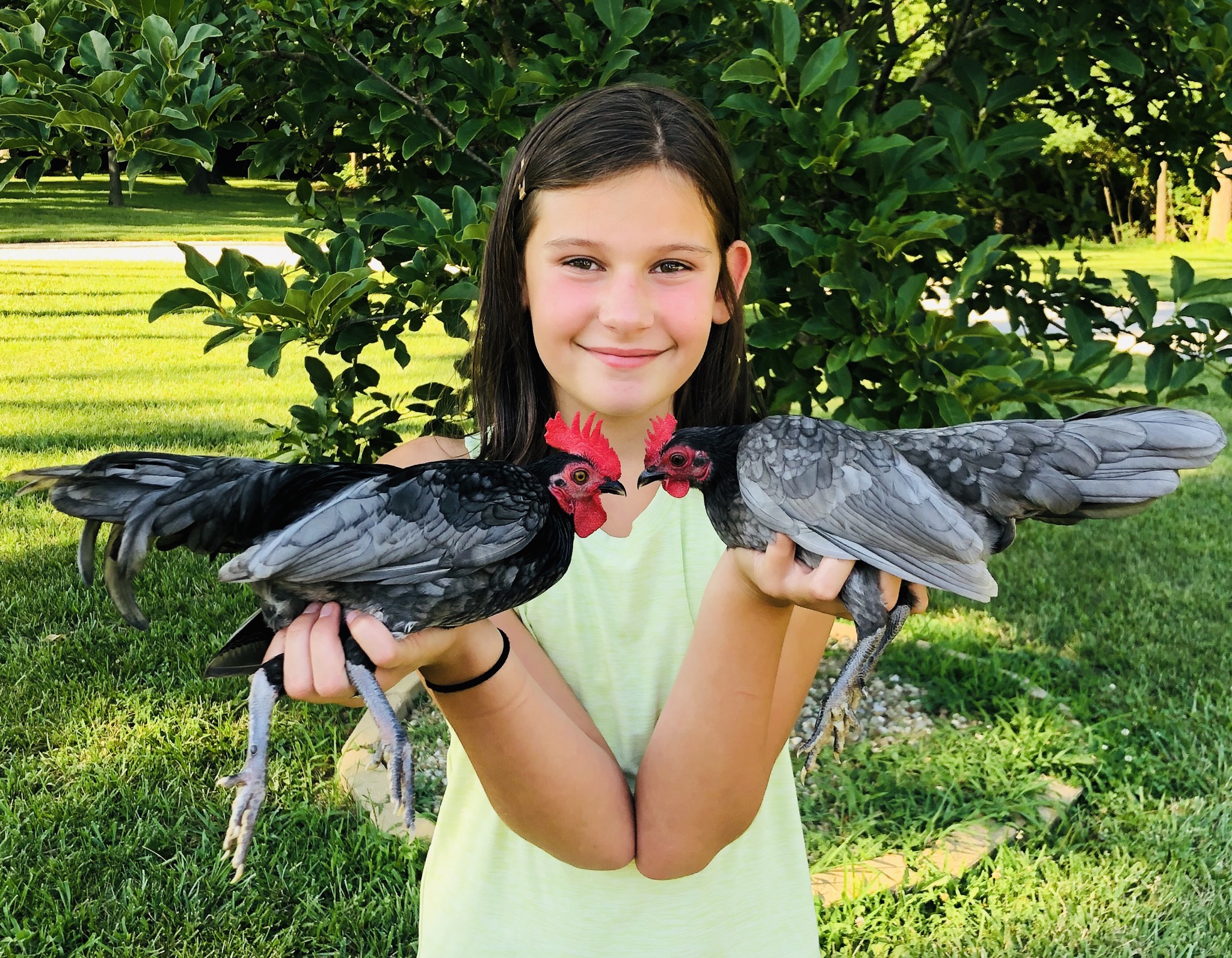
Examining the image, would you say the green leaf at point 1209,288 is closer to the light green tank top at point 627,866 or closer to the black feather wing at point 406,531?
the light green tank top at point 627,866

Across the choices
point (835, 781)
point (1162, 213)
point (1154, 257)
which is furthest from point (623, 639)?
point (1162, 213)

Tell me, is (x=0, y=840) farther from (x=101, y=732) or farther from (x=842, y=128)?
(x=842, y=128)

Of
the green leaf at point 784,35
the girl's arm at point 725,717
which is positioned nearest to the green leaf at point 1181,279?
the green leaf at point 784,35

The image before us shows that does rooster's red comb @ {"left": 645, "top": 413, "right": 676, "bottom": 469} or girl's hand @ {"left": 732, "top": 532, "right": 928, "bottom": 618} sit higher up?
rooster's red comb @ {"left": 645, "top": 413, "right": 676, "bottom": 469}

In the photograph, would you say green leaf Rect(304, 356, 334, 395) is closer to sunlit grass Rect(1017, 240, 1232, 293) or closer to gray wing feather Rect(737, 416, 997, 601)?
gray wing feather Rect(737, 416, 997, 601)

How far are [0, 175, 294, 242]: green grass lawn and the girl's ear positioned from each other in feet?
52.3

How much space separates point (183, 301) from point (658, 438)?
135 centimetres

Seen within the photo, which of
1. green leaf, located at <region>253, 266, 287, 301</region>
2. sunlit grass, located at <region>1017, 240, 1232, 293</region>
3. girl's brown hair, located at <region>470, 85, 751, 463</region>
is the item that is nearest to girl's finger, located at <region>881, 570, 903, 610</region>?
girl's brown hair, located at <region>470, 85, 751, 463</region>

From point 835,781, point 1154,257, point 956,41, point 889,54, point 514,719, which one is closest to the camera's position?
point 514,719

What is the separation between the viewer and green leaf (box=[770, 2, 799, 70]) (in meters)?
2.63

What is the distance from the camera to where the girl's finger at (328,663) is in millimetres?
1628

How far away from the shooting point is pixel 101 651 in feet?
16.8

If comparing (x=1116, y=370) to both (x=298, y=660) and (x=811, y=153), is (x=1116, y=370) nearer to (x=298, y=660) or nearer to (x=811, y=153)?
(x=811, y=153)

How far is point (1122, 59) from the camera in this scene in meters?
2.90
